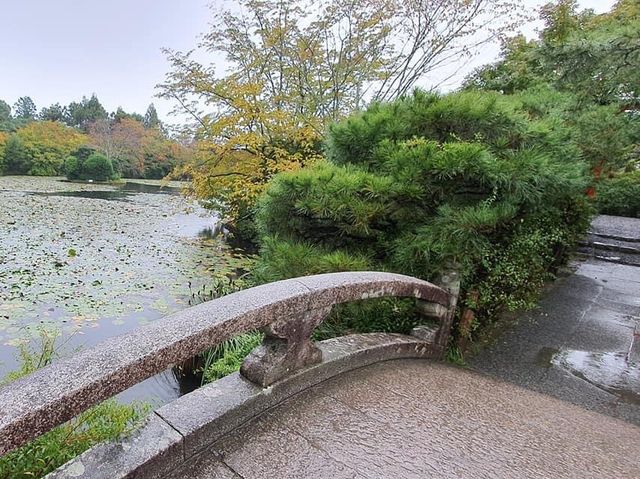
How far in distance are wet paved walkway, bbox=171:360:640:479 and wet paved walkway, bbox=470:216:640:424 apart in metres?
0.50

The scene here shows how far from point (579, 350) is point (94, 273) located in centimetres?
694

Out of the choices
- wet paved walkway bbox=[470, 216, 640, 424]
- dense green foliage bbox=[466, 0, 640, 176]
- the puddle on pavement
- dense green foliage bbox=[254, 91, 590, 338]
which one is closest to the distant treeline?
dense green foliage bbox=[254, 91, 590, 338]

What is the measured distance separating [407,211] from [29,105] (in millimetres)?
72719

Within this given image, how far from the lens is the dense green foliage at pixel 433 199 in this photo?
2.54 m

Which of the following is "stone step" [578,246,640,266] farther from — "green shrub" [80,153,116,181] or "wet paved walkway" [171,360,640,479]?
"green shrub" [80,153,116,181]

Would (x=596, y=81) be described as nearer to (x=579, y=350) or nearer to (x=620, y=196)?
(x=579, y=350)

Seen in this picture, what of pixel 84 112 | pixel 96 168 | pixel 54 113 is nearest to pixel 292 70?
pixel 96 168

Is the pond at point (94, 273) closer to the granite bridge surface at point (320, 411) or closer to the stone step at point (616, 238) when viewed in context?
the granite bridge surface at point (320, 411)

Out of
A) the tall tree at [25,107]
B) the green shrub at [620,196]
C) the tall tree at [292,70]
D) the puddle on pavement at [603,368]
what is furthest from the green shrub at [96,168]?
the tall tree at [25,107]

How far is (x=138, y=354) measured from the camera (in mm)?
1015

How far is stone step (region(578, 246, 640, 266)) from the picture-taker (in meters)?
6.16

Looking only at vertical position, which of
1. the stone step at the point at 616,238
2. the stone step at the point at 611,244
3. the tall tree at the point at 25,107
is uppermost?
the tall tree at the point at 25,107

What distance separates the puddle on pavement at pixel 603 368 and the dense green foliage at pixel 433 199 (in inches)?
19.5

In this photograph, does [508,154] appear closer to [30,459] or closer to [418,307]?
[418,307]
